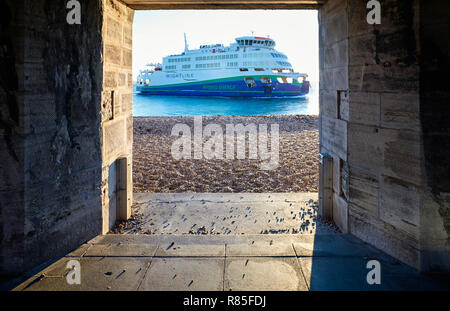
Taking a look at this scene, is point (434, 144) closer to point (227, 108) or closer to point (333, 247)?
point (333, 247)

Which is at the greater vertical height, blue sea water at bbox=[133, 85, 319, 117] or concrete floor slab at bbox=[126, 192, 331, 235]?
blue sea water at bbox=[133, 85, 319, 117]

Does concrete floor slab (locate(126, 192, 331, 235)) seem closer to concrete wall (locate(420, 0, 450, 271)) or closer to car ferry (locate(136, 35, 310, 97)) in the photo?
concrete wall (locate(420, 0, 450, 271))

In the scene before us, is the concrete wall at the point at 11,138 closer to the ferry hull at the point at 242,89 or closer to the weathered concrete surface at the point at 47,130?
the weathered concrete surface at the point at 47,130

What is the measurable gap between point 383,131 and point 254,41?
57.8 meters

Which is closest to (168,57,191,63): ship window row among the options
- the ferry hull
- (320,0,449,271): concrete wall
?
the ferry hull

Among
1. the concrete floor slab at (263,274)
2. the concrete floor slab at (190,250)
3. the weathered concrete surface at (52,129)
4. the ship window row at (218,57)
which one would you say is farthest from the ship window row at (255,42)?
the concrete floor slab at (263,274)

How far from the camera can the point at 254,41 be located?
56438 mm

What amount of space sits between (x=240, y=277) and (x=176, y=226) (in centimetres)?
162

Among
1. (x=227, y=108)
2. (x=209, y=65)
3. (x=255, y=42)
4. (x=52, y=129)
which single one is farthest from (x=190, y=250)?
(x=209, y=65)

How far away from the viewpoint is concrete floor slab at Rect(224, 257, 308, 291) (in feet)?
7.64

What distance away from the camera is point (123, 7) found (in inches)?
149

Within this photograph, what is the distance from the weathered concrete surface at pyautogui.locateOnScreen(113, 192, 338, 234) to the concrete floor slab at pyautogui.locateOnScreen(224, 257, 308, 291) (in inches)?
38.9

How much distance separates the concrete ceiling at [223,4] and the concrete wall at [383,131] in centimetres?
45

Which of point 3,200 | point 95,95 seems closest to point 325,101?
point 95,95
